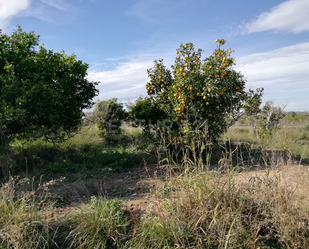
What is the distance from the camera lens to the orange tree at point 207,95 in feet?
21.3

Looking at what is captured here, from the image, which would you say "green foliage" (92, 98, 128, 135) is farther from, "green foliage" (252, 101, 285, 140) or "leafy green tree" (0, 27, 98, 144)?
"green foliage" (252, 101, 285, 140)

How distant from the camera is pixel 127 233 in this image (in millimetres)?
3289

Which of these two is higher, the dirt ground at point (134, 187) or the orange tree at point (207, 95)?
the orange tree at point (207, 95)

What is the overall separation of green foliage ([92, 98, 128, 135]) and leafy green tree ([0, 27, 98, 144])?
303cm

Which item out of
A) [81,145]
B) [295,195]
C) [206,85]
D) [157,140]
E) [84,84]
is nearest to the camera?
[295,195]

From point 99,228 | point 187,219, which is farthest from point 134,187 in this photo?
point 187,219

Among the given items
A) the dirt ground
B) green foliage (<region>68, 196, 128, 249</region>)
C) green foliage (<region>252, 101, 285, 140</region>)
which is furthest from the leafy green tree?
green foliage (<region>252, 101, 285, 140</region>)

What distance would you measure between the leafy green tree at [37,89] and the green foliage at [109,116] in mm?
3033

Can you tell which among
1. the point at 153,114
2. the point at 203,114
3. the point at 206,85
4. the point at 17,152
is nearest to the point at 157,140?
the point at 153,114

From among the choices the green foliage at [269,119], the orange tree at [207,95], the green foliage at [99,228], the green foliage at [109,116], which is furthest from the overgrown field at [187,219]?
the green foliage at [109,116]

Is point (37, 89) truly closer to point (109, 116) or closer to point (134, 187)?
point (134, 187)

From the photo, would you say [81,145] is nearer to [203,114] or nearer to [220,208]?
[203,114]

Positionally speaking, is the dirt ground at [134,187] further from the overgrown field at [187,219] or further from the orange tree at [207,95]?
the orange tree at [207,95]

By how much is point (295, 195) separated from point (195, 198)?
1174mm
